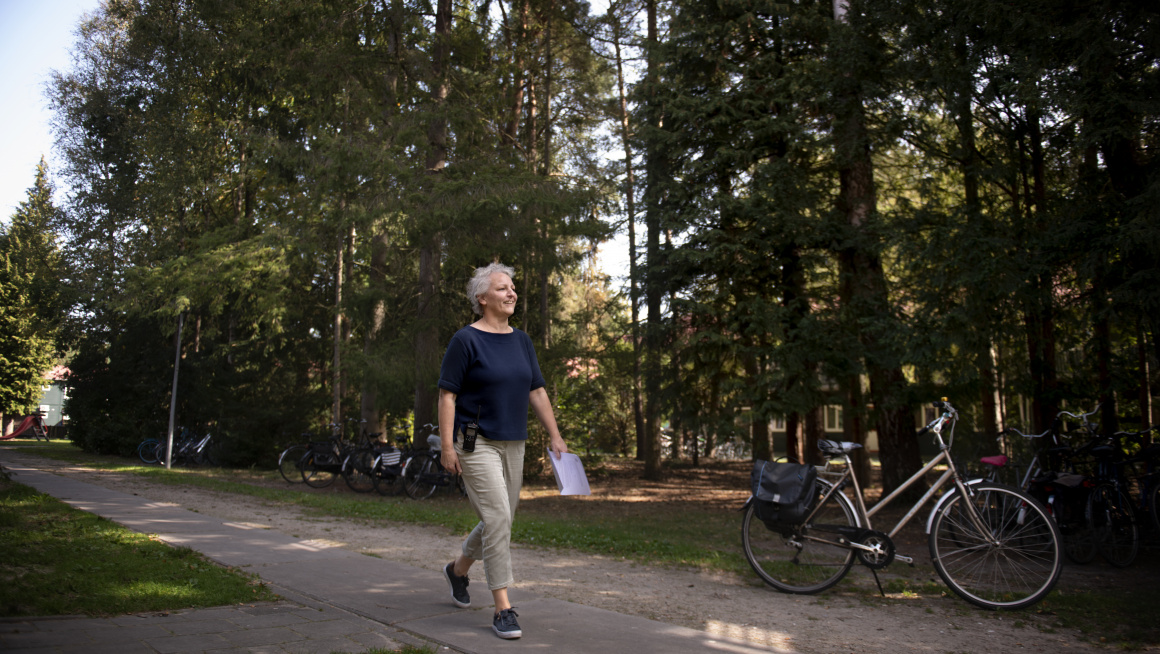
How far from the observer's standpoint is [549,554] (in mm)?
6633

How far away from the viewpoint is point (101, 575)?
14.8ft

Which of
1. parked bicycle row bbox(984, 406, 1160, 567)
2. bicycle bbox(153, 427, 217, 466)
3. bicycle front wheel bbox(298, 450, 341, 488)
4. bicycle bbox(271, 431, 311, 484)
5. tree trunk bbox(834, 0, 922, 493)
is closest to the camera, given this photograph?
parked bicycle row bbox(984, 406, 1160, 567)

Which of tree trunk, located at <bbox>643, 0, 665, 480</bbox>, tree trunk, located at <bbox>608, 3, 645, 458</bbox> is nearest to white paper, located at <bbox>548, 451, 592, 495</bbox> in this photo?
tree trunk, located at <bbox>643, 0, 665, 480</bbox>

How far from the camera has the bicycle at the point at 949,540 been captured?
180 inches

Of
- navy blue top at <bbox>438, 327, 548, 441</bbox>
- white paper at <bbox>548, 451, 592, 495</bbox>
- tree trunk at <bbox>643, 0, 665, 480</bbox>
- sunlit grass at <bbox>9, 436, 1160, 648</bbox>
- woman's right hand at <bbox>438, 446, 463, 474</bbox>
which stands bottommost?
sunlit grass at <bbox>9, 436, 1160, 648</bbox>

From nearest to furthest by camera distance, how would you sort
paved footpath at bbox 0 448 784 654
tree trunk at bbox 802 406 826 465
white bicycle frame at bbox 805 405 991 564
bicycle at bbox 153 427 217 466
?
paved footpath at bbox 0 448 784 654, white bicycle frame at bbox 805 405 991 564, tree trunk at bbox 802 406 826 465, bicycle at bbox 153 427 217 466

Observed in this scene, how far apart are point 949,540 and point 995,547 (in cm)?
27

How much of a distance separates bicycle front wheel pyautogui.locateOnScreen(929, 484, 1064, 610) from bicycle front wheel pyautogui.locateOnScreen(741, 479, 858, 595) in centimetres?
59

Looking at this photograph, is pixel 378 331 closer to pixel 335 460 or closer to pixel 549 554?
pixel 335 460

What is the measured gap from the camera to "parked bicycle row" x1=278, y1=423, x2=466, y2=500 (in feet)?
42.1

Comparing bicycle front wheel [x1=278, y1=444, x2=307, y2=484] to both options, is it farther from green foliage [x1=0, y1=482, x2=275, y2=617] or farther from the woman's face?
the woman's face

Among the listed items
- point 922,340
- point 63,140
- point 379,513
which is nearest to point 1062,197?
point 922,340

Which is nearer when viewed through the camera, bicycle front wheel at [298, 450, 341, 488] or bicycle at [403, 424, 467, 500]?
bicycle at [403, 424, 467, 500]

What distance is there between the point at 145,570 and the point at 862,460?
11570 millimetres
